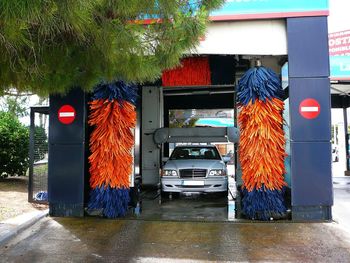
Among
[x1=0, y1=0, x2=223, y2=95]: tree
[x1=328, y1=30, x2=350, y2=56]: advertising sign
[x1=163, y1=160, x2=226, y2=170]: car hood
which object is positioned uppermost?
[x1=328, y1=30, x2=350, y2=56]: advertising sign

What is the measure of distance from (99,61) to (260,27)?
13.2 ft

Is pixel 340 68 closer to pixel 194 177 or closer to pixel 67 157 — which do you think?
pixel 194 177

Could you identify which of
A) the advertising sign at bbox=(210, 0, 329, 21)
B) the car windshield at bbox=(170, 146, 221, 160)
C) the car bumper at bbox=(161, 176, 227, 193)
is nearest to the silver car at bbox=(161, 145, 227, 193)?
the car bumper at bbox=(161, 176, 227, 193)

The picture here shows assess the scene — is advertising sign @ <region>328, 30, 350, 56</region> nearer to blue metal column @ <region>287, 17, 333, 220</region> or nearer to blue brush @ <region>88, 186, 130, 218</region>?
blue metal column @ <region>287, 17, 333, 220</region>

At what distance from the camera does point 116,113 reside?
8023 mm

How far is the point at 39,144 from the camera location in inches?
381

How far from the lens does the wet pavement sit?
560 centimetres

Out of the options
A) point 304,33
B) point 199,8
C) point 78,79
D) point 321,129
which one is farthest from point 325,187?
point 78,79

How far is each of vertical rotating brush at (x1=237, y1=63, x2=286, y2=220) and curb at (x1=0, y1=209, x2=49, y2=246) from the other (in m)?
4.08

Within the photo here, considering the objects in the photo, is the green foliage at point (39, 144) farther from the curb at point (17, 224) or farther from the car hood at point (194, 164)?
the car hood at point (194, 164)

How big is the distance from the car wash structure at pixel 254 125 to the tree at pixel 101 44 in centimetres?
219

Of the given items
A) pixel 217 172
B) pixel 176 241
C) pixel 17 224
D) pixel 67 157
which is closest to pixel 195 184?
pixel 217 172

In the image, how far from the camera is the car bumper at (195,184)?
10.4m

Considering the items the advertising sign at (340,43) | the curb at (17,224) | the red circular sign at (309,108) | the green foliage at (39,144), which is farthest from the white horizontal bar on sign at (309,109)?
the advertising sign at (340,43)
